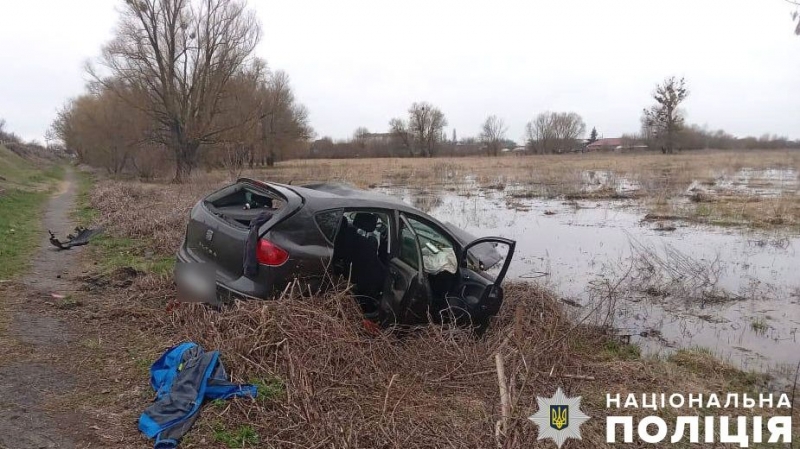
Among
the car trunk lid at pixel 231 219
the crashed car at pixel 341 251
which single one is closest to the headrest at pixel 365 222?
the crashed car at pixel 341 251

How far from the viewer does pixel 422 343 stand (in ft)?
16.4

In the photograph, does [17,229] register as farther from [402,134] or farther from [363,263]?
[402,134]

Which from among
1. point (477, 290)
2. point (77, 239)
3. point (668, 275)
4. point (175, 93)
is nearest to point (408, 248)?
point (477, 290)

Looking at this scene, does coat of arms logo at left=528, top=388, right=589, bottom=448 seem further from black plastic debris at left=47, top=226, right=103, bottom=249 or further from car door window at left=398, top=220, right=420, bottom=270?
black plastic debris at left=47, top=226, right=103, bottom=249

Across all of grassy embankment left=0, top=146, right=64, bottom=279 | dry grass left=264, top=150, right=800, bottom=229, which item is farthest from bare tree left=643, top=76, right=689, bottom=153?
grassy embankment left=0, top=146, right=64, bottom=279

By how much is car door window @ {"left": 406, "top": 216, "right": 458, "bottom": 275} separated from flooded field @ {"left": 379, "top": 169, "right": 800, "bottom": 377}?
233cm

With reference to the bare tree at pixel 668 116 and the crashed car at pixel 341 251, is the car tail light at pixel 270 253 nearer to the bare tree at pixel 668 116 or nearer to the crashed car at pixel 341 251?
the crashed car at pixel 341 251

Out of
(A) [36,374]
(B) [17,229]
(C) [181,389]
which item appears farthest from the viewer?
(B) [17,229]

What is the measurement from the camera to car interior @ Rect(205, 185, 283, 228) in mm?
5445

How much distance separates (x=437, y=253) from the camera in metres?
5.74

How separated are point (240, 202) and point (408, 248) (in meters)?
1.98

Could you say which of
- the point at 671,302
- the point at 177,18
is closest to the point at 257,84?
the point at 177,18

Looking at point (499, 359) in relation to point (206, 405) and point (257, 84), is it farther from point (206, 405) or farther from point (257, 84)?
point (257, 84)

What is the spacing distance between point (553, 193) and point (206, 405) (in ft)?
74.0
